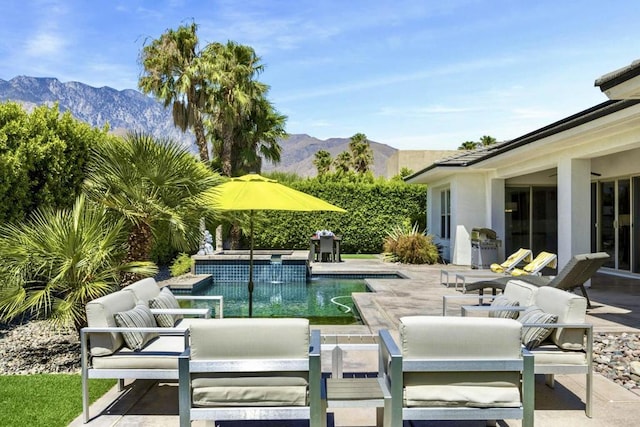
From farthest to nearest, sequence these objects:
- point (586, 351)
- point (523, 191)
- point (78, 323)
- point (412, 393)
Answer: point (523, 191) → point (78, 323) → point (586, 351) → point (412, 393)

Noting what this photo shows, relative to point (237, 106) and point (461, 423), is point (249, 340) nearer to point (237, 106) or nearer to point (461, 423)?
point (461, 423)

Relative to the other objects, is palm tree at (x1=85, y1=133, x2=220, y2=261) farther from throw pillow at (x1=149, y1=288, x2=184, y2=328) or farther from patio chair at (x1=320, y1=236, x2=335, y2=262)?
patio chair at (x1=320, y1=236, x2=335, y2=262)

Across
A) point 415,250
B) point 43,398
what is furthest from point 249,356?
point 415,250

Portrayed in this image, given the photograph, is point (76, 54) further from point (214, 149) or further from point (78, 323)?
point (78, 323)

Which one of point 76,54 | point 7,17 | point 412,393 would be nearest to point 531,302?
point 412,393

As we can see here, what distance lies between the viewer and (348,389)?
3467 millimetres

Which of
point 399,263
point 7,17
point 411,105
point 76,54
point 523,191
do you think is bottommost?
point 399,263


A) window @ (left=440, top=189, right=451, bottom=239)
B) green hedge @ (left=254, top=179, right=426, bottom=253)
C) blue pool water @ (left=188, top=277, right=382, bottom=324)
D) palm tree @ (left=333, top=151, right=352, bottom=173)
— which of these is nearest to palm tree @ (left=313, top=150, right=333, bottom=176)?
palm tree @ (left=333, top=151, right=352, bottom=173)

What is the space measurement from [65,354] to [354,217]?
16502 millimetres

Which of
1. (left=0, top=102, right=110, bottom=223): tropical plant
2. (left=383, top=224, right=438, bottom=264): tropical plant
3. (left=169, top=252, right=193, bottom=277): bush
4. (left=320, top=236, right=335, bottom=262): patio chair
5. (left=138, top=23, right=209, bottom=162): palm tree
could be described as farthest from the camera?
(left=138, top=23, right=209, bottom=162): palm tree

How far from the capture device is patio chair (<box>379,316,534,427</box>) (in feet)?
10.6

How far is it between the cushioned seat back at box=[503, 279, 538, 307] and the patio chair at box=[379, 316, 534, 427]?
1823 millimetres

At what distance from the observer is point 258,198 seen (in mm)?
6508

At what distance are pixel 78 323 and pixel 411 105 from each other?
19.1 m
